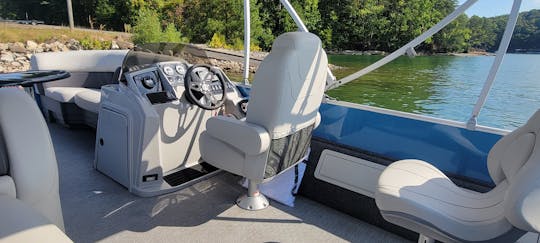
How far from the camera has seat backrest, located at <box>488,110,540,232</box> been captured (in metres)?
0.86

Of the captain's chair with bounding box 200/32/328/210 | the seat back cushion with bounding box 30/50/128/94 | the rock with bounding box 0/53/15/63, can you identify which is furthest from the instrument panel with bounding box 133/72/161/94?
the rock with bounding box 0/53/15/63

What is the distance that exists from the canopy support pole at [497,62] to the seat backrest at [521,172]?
1.36 ft

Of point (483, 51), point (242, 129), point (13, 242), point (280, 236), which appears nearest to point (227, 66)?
point (242, 129)

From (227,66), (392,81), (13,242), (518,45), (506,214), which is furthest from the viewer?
(392,81)

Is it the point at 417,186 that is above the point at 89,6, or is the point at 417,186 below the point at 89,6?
below

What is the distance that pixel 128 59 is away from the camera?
235cm

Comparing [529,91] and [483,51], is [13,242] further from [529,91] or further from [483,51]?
[529,91]

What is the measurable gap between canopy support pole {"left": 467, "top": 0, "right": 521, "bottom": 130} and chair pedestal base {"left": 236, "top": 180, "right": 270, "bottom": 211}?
128cm

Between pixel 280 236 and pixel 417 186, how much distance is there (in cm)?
85

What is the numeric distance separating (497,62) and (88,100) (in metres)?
3.34

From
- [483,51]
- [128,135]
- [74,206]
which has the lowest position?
[74,206]

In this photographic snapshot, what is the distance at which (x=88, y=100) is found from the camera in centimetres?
320

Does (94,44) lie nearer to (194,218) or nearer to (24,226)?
(194,218)

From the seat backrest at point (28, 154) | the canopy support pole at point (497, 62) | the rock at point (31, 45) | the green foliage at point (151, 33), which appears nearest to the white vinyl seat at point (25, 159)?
the seat backrest at point (28, 154)
